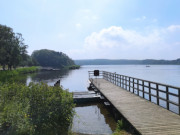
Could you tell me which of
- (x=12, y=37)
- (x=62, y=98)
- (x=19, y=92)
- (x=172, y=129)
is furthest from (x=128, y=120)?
(x=12, y=37)

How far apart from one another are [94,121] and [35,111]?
421cm

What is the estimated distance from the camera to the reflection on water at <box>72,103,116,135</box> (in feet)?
22.7

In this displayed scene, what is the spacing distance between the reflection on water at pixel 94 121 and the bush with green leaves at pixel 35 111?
1.14 m

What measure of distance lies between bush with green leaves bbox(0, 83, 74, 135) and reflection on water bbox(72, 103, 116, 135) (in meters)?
1.14

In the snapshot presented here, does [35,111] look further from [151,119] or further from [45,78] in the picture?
[45,78]

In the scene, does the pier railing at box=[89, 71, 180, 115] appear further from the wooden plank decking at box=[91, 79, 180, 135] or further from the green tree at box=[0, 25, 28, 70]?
the green tree at box=[0, 25, 28, 70]

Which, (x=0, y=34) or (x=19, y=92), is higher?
(x=0, y=34)

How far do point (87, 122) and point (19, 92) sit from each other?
390cm

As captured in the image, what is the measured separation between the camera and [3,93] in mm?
5262

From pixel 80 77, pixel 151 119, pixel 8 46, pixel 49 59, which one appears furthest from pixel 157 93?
pixel 49 59

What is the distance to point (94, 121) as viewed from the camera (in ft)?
27.1

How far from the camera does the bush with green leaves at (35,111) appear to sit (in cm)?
400

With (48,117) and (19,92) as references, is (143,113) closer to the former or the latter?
(48,117)

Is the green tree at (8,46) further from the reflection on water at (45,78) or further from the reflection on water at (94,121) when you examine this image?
the reflection on water at (94,121)
